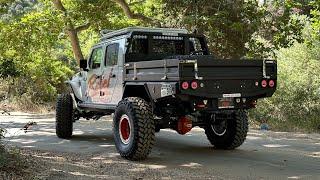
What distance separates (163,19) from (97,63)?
26.8ft

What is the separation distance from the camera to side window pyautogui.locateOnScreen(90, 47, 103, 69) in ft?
34.9

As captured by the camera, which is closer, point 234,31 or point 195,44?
point 195,44

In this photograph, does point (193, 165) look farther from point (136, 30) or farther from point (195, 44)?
point (195, 44)

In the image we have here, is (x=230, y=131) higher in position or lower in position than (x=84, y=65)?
lower

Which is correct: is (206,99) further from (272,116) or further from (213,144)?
(272,116)

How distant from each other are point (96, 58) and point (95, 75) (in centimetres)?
39

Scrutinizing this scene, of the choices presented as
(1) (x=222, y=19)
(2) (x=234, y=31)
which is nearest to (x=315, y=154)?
(1) (x=222, y=19)

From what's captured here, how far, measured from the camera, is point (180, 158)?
29.1ft

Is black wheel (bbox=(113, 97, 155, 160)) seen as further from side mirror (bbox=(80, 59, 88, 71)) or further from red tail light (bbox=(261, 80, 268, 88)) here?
side mirror (bbox=(80, 59, 88, 71))

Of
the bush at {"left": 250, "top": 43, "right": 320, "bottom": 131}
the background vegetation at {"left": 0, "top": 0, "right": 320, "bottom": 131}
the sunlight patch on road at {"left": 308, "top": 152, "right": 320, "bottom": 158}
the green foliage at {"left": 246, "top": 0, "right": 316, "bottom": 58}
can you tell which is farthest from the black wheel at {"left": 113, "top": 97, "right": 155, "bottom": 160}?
the green foliage at {"left": 246, "top": 0, "right": 316, "bottom": 58}

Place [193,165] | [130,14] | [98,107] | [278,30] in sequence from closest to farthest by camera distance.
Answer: [193,165]
[98,107]
[278,30]
[130,14]

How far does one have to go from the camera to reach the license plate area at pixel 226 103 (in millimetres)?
8211

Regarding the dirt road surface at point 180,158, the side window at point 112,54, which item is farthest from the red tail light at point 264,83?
the side window at point 112,54

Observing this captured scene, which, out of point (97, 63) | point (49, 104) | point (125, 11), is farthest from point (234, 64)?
point (49, 104)
